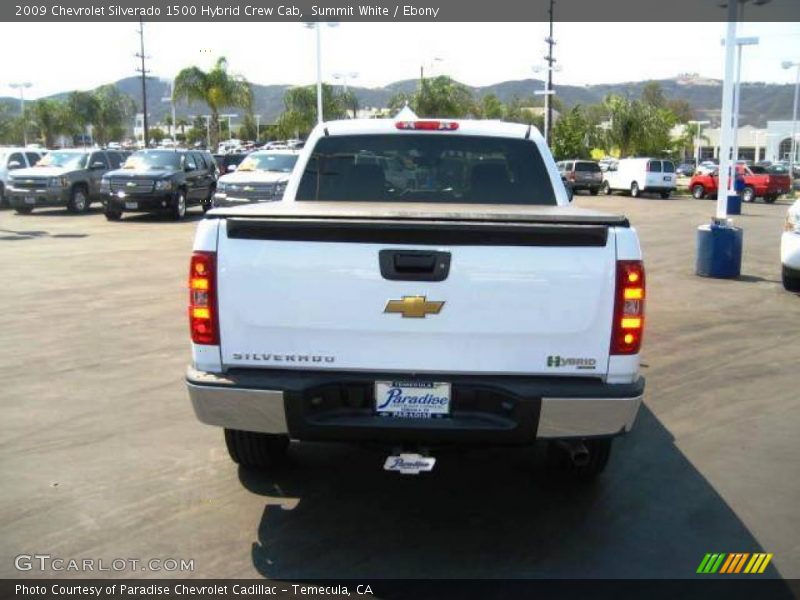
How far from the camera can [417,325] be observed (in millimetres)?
3637

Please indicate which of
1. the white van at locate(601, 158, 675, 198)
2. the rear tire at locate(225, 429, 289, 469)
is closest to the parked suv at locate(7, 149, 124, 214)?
the rear tire at locate(225, 429, 289, 469)

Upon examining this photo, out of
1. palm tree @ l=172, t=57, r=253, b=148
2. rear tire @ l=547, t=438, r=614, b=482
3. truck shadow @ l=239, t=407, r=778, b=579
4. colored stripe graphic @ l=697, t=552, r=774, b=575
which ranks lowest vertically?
colored stripe graphic @ l=697, t=552, r=774, b=575

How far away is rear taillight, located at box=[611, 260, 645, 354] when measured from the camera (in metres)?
3.61

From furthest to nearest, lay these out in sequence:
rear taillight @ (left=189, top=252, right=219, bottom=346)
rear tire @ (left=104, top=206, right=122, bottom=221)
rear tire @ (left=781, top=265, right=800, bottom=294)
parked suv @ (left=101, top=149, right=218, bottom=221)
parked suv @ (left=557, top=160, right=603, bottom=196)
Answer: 1. parked suv @ (left=557, top=160, right=603, bottom=196)
2. rear tire @ (left=104, top=206, right=122, bottom=221)
3. parked suv @ (left=101, top=149, right=218, bottom=221)
4. rear tire @ (left=781, top=265, right=800, bottom=294)
5. rear taillight @ (left=189, top=252, right=219, bottom=346)

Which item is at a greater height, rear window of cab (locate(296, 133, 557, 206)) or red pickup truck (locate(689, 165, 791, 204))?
rear window of cab (locate(296, 133, 557, 206))

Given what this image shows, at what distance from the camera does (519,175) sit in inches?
220

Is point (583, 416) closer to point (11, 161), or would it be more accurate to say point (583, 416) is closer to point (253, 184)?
point (253, 184)

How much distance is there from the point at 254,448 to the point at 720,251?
986 centimetres

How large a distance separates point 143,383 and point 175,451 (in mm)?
1663

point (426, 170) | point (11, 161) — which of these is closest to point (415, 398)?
point (426, 170)

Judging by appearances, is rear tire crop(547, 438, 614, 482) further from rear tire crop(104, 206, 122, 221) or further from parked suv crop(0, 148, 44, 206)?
parked suv crop(0, 148, 44, 206)

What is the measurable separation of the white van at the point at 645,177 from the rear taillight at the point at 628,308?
126 ft

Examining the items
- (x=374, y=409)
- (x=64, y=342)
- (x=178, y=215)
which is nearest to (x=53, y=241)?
(x=178, y=215)

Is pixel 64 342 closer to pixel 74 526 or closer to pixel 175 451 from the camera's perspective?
pixel 175 451
